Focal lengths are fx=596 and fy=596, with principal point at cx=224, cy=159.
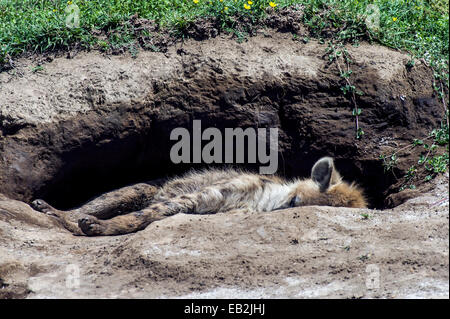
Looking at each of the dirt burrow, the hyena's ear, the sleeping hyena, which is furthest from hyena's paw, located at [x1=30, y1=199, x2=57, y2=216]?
the hyena's ear

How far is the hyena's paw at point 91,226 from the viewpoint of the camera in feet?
15.2

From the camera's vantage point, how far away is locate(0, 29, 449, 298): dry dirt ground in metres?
4.03

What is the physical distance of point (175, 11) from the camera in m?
5.99

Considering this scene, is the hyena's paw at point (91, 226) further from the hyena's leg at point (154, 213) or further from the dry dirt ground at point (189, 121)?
the dry dirt ground at point (189, 121)

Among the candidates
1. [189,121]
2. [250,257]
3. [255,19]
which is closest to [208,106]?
[189,121]

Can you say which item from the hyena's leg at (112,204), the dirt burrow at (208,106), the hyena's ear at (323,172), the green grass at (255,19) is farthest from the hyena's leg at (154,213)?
the green grass at (255,19)

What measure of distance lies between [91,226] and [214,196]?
3.98 feet

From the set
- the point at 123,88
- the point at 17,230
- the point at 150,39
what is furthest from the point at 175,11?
the point at 17,230

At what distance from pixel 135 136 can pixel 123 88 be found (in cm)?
44

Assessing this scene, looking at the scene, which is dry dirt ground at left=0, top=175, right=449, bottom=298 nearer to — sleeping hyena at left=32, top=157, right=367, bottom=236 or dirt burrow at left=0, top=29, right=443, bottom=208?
sleeping hyena at left=32, top=157, right=367, bottom=236

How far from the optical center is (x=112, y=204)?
17.8 feet

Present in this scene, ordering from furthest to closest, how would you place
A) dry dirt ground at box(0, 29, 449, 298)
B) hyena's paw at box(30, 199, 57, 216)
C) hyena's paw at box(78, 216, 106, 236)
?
hyena's paw at box(30, 199, 57, 216) → hyena's paw at box(78, 216, 106, 236) → dry dirt ground at box(0, 29, 449, 298)

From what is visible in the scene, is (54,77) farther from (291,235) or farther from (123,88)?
(291,235)

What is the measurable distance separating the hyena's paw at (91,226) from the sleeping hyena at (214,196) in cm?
23
